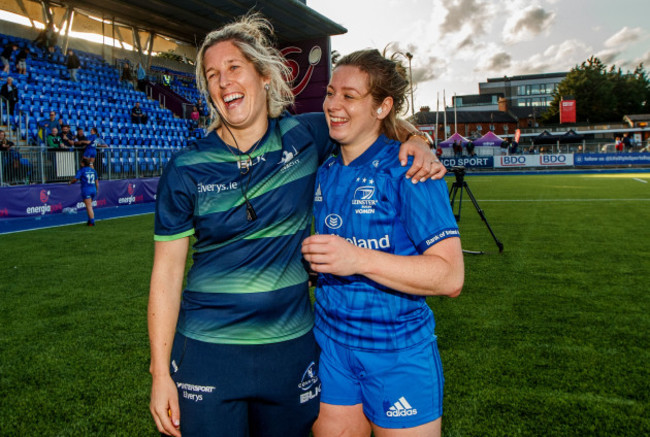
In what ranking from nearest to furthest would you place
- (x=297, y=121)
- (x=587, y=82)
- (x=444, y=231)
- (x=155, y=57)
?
(x=444, y=231) < (x=297, y=121) < (x=155, y=57) < (x=587, y=82)

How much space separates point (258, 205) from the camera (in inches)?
72.1

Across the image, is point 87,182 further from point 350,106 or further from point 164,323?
point 350,106

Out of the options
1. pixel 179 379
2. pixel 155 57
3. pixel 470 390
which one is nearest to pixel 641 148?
pixel 155 57

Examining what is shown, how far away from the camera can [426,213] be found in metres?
1.72

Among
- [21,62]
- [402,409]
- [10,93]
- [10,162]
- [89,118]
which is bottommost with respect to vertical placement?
[402,409]

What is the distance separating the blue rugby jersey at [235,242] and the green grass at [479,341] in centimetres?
181

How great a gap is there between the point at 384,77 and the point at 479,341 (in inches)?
125

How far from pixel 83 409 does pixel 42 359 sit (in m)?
1.17

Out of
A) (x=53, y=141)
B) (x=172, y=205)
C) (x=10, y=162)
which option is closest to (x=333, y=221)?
(x=172, y=205)

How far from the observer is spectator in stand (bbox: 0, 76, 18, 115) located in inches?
641

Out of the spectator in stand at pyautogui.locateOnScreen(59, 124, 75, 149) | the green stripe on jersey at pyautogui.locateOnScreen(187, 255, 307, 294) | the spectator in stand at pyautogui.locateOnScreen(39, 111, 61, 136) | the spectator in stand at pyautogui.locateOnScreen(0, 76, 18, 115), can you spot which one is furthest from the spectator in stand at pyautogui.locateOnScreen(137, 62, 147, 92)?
the green stripe on jersey at pyautogui.locateOnScreen(187, 255, 307, 294)

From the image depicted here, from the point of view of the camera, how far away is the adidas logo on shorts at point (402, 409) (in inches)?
71.4

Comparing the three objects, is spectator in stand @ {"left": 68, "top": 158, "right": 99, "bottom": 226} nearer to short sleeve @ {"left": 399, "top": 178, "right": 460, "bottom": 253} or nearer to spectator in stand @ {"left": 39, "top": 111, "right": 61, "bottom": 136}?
spectator in stand @ {"left": 39, "top": 111, "right": 61, "bottom": 136}

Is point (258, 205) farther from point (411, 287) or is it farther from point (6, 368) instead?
point (6, 368)
